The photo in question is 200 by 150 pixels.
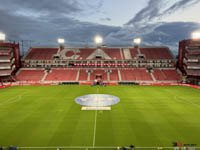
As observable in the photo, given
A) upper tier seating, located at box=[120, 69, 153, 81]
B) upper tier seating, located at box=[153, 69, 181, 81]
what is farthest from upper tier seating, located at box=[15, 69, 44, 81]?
upper tier seating, located at box=[153, 69, 181, 81]

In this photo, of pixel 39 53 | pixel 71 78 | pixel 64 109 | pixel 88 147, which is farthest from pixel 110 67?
pixel 88 147

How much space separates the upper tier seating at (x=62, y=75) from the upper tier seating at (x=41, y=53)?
45.3 ft

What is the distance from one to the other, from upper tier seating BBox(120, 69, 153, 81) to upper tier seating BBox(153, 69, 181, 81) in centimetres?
458

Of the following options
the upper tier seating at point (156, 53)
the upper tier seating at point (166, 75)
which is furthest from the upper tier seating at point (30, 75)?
the upper tier seating at point (156, 53)

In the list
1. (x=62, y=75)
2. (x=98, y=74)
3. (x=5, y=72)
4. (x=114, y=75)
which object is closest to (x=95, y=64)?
(x=98, y=74)

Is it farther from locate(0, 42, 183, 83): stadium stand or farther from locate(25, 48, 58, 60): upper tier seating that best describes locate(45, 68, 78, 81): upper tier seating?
locate(25, 48, 58, 60): upper tier seating

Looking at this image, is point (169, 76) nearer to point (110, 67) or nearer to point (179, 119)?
point (110, 67)

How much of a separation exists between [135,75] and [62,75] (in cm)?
4035

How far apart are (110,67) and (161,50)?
123 feet

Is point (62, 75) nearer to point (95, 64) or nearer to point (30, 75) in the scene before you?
point (30, 75)

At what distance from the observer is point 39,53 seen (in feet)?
288

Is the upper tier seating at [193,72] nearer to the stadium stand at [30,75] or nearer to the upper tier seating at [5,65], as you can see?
the stadium stand at [30,75]

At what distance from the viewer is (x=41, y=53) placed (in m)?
87.8

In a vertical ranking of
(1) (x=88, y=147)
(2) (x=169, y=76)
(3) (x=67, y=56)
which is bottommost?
(1) (x=88, y=147)
